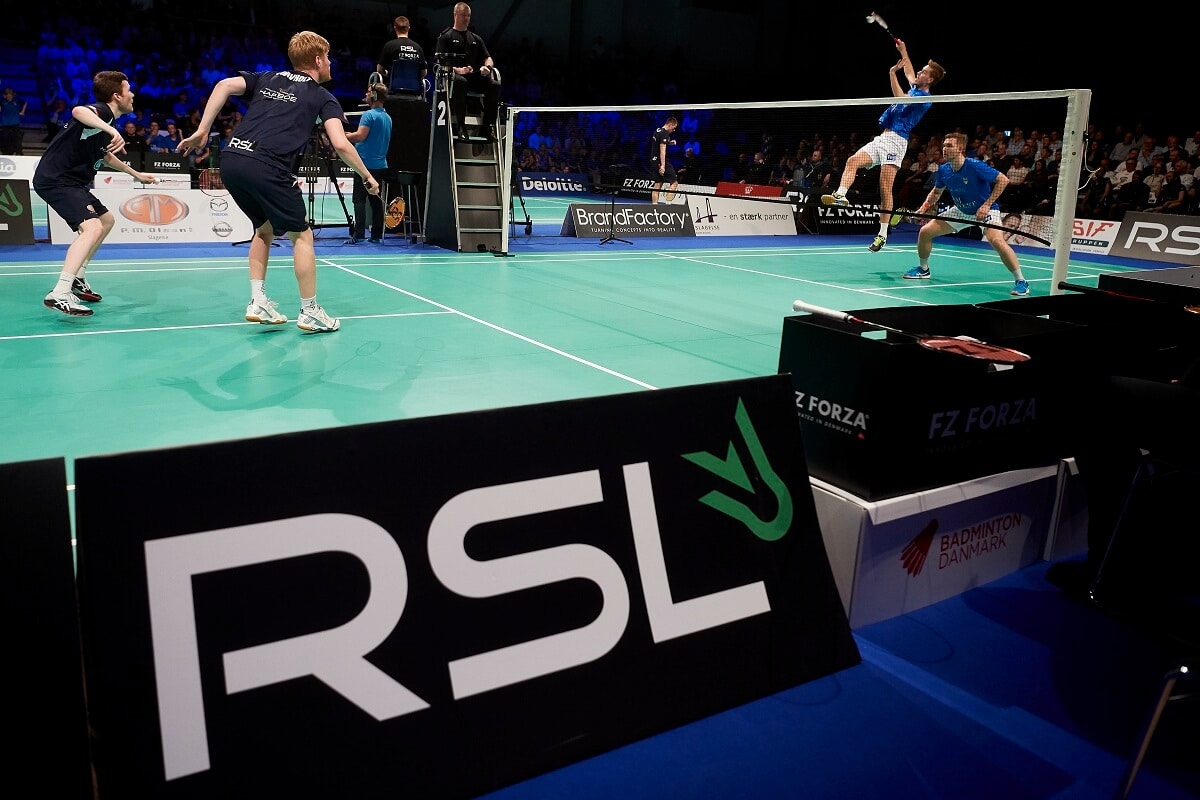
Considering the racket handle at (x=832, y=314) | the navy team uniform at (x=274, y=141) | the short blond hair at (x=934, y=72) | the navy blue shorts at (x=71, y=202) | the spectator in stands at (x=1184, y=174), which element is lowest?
the racket handle at (x=832, y=314)

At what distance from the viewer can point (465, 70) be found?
11.2 m

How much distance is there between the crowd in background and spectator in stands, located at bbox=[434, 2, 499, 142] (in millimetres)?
5112

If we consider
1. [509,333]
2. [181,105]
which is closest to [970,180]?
[509,333]

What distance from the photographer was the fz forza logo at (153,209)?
11.2m

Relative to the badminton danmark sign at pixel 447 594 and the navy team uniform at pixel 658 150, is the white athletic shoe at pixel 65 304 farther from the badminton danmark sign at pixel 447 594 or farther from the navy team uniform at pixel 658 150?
the navy team uniform at pixel 658 150

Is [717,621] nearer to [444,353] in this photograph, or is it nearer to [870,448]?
[870,448]

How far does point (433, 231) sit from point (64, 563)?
10.8 meters

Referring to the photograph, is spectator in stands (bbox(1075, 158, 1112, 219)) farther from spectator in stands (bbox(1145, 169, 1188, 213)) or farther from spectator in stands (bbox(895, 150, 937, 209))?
spectator in stands (bbox(895, 150, 937, 209))

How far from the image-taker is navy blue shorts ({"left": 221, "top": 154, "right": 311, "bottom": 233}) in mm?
5875

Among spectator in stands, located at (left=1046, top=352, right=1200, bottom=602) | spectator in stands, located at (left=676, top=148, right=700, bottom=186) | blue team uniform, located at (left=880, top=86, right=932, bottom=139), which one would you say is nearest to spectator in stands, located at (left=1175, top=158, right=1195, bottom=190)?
blue team uniform, located at (left=880, top=86, right=932, bottom=139)

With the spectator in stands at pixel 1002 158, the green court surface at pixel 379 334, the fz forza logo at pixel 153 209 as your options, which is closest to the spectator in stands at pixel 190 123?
the fz forza logo at pixel 153 209

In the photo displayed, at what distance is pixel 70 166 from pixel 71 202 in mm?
267

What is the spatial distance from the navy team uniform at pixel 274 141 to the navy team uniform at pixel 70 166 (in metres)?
1.48

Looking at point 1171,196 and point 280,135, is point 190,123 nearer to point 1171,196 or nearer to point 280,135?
point 280,135
